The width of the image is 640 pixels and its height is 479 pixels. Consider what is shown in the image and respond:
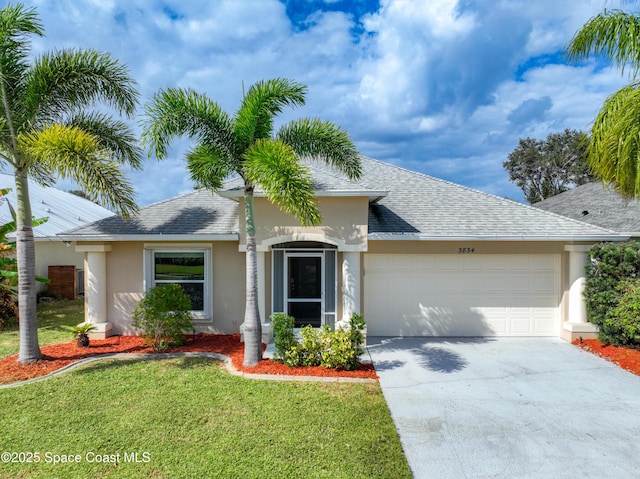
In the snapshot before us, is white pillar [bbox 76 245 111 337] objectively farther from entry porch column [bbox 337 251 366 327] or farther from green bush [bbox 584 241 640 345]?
green bush [bbox 584 241 640 345]

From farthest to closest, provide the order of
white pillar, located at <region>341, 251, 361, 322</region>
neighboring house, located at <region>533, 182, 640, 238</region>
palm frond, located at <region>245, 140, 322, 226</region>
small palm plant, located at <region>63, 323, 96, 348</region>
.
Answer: neighboring house, located at <region>533, 182, 640, 238</region>
small palm plant, located at <region>63, 323, 96, 348</region>
white pillar, located at <region>341, 251, 361, 322</region>
palm frond, located at <region>245, 140, 322, 226</region>

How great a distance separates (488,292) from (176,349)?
9.38 m

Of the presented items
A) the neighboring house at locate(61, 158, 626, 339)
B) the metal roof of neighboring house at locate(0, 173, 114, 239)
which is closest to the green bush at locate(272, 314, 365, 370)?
the neighboring house at locate(61, 158, 626, 339)

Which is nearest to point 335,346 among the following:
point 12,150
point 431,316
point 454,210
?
point 431,316

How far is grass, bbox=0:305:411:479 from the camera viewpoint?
4.75 metres

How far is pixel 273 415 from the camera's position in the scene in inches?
239

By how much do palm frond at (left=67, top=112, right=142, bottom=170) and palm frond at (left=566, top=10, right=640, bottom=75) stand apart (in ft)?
38.6

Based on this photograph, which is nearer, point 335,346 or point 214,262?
point 335,346

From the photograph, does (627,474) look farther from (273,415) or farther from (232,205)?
(232,205)

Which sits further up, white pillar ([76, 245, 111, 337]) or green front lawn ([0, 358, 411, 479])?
white pillar ([76, 245, 111, 337])

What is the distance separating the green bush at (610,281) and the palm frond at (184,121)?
1048 centimetres

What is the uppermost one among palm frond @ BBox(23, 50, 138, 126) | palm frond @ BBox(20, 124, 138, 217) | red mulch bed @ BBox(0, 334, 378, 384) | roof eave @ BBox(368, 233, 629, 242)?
palm frond @ BBox(23, 50, 138, 126)

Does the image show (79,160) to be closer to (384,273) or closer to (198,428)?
(198,428)

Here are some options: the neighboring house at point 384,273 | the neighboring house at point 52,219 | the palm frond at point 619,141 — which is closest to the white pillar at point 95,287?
the neighboring house at point 384,273
